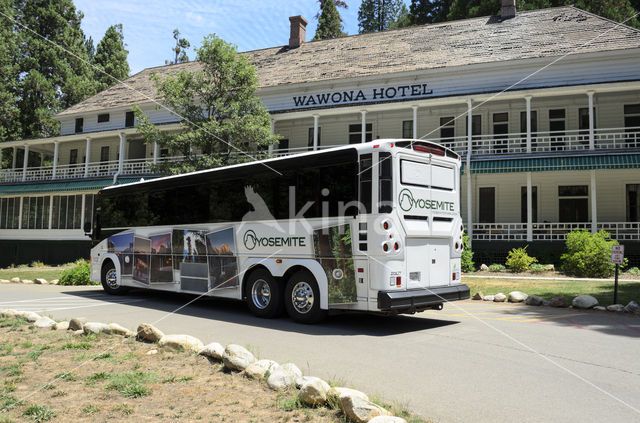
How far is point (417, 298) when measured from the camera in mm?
8609

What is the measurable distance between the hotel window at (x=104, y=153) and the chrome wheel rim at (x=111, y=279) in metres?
24.6

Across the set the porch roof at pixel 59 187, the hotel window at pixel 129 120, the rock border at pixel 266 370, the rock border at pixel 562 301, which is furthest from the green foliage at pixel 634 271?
the hotel window at pixel 129 120

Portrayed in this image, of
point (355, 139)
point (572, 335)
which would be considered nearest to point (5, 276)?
point (355, 139)

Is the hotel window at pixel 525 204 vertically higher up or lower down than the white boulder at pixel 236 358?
higher up

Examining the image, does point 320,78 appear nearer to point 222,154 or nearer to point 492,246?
point 222,154

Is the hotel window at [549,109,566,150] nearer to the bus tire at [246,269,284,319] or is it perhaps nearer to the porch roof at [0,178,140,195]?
the bus tire at [246,269,284,319]

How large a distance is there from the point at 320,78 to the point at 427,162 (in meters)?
21.4

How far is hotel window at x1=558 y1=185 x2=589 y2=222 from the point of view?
78.5ft

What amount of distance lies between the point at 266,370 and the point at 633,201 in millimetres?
23487

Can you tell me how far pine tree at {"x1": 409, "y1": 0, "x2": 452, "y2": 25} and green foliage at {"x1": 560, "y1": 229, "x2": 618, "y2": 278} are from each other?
126ft

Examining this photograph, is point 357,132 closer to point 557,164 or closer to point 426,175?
point 557,164

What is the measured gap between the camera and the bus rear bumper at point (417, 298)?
8.16 meters

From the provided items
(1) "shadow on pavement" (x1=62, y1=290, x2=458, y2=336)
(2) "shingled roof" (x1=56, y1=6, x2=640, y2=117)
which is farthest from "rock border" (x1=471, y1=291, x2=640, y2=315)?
(2) "shingled roof" (x1=56, y1=6, x2=640, y2=117)

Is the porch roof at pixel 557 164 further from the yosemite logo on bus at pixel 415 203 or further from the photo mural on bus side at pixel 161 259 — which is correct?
the photo mural on bus side at pixel 161 259
